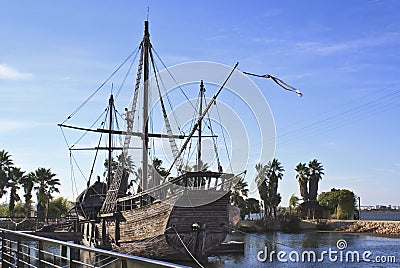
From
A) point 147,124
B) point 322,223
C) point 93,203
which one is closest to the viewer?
point 147,124

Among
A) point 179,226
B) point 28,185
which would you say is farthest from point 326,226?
point 179,226

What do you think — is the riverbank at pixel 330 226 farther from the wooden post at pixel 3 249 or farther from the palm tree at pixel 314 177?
the wooden post at pixel 3 249

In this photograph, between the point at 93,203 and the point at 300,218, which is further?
the point at 300,218

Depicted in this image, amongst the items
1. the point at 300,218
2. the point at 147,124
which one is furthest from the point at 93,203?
the point at 300,218

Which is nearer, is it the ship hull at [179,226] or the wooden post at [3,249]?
the wooden post at [3,249]

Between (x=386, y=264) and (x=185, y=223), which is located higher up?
(x=185, y=223)

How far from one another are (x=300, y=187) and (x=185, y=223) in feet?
178

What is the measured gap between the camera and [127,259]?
5.27 m

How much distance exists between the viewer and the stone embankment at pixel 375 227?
72675mm

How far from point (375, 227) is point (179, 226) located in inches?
1992

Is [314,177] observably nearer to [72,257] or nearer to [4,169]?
[4,169]

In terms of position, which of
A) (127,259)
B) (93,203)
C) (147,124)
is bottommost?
(93,203)

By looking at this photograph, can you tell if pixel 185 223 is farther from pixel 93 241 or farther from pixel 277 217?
pixel 277 217

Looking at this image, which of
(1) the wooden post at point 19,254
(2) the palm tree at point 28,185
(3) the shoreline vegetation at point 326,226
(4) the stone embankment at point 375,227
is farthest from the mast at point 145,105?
(4) the stone embankment at point 375,227
